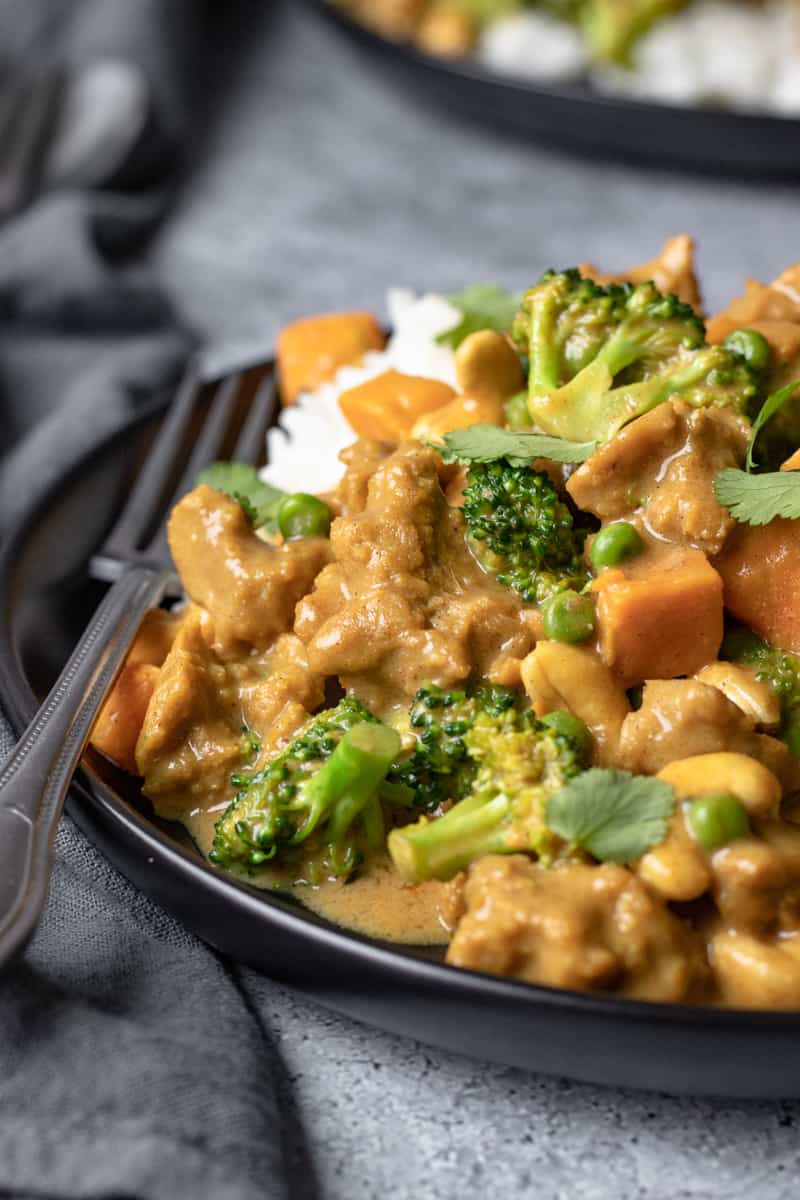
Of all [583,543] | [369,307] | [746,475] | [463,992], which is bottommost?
[369,307]

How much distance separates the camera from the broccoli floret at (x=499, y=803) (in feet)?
9.42

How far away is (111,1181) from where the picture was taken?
2.42m

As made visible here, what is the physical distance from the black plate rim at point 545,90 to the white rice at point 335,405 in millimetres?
2297

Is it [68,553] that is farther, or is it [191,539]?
[68,553]

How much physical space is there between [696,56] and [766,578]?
4.95 m

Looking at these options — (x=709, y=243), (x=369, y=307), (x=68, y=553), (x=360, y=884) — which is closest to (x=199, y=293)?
(x=369, y=307)

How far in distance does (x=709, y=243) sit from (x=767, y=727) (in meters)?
4.45

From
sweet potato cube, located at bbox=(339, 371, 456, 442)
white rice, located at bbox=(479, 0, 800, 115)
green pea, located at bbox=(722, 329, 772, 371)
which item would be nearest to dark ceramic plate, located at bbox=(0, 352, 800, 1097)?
sweet potato cube, located at bbox=(339, 371, 456, 442)

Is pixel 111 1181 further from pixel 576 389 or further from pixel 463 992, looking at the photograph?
pixel 576 389

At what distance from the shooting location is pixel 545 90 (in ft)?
21.8

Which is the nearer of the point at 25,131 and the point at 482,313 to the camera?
the point at 482,313

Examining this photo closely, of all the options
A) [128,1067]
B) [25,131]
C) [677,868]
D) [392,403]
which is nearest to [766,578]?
[677,868]

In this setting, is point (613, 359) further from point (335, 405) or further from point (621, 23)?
point (621, 23)

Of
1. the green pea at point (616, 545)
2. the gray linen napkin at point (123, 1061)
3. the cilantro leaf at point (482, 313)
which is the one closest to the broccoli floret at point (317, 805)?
the gray linen napkin at point (123, 1061)
